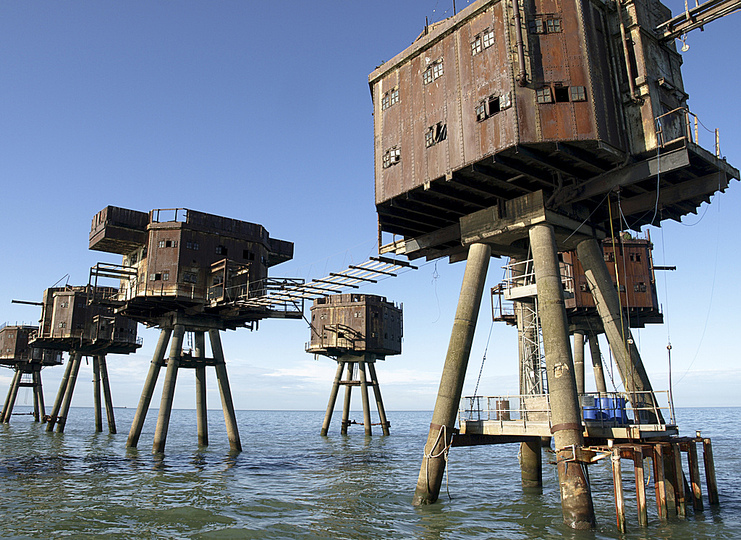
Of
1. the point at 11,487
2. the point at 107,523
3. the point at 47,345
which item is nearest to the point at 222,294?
the point at 11,487

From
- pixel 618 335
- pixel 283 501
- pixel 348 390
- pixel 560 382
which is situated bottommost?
pixel 283 501

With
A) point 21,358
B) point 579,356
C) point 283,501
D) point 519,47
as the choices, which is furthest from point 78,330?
point 519,47

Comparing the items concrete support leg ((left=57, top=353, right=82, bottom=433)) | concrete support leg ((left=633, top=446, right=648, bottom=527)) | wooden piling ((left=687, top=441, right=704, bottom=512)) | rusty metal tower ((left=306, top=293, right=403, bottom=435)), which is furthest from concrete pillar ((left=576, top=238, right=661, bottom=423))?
concrete support leg ((left=57, top=353, right=82, bottom=433))

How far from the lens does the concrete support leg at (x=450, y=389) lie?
64.2 ft

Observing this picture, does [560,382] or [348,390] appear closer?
[560,382]

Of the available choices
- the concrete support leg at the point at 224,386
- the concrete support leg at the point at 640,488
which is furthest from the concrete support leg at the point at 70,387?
the concrete support leg at the point at 640,488

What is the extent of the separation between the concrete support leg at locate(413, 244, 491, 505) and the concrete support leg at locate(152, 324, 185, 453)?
67.7 feet

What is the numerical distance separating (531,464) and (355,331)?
97.6 feet

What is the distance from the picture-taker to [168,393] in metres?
35.2

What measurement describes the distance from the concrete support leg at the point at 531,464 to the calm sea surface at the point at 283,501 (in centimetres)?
54

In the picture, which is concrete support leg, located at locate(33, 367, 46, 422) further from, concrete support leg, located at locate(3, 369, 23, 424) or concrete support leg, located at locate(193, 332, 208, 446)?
concrete support leg, located at locate(193, 332, 208, 446)

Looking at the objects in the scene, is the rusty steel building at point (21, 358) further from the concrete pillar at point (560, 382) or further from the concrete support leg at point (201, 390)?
the concrete pillar at point (560, 382)

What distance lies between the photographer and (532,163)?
19.7 m

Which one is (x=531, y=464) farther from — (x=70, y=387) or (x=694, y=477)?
Result: (x=70, y=387)
